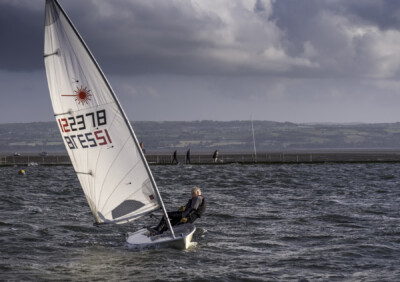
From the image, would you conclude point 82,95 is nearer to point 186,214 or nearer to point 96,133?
point 96,133

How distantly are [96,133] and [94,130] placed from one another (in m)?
0.11

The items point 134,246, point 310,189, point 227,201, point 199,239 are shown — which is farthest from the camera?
point 310,189

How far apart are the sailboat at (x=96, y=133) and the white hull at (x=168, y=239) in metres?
0.03

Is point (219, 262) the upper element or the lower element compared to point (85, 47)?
lower

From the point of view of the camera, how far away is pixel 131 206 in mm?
18797

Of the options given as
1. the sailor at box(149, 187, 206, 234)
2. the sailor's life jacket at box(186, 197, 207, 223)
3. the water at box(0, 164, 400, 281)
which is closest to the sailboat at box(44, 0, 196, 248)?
the sailor at box(149, 187, 206, 234)

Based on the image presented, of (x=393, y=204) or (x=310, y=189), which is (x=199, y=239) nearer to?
(x=393, y=204)

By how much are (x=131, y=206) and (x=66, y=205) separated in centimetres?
1687

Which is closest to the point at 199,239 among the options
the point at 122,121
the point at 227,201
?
the point at 122,121

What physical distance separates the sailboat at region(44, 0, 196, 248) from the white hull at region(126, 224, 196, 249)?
3 centimetres

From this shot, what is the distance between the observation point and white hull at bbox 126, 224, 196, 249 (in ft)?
62.4

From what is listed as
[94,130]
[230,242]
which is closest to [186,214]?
[230,242]

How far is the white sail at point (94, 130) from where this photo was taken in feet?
56.9

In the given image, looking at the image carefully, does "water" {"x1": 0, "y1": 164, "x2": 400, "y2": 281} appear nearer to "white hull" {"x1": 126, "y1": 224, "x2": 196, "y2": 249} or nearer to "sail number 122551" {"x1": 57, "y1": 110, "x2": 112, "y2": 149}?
"white hull" {"x1": 126, "y1": 224, "x2": 196, "y2": 249}
